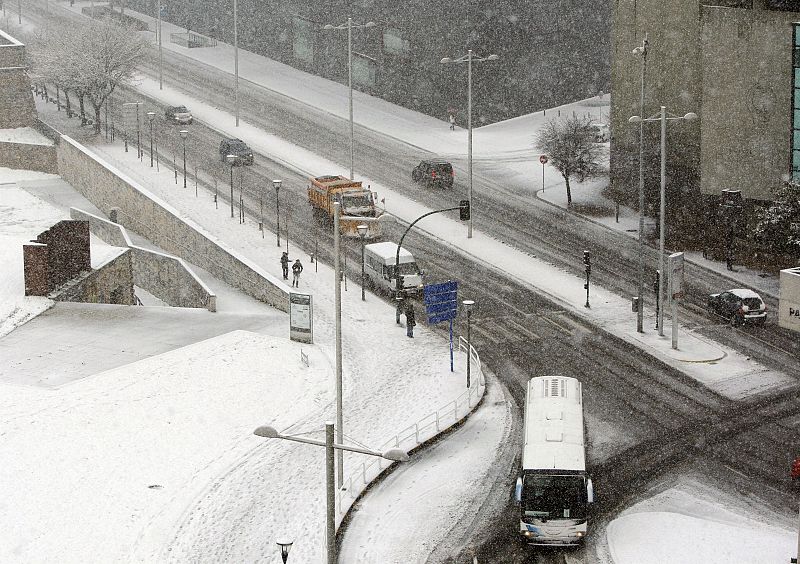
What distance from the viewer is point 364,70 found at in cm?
9712

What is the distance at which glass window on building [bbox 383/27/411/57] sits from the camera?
9154 centimetres

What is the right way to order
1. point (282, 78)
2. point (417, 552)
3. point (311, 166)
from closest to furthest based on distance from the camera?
point (417, 552), point (311, 166), point (282, 78)

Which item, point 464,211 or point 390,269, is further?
point 390,269

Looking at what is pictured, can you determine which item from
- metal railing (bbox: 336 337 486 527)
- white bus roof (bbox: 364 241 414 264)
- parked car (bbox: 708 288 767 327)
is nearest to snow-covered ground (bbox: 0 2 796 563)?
metal railing (bbox: 336 337 486 527)

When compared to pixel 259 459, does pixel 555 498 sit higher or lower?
higher

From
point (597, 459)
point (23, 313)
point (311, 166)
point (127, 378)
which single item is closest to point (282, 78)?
point (311, 166)

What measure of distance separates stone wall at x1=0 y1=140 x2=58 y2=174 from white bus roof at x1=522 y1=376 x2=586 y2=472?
176 feet

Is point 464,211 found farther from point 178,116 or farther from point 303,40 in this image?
point 303,40

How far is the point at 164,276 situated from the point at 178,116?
2841cm

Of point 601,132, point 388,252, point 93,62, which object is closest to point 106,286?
point 388,252

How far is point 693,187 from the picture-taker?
6462 centimetres

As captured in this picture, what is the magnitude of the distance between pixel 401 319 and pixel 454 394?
30.7 ft

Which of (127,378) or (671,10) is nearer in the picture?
(127,378)

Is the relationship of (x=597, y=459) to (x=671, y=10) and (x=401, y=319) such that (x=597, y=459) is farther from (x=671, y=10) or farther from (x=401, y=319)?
(x=671, y=10)
